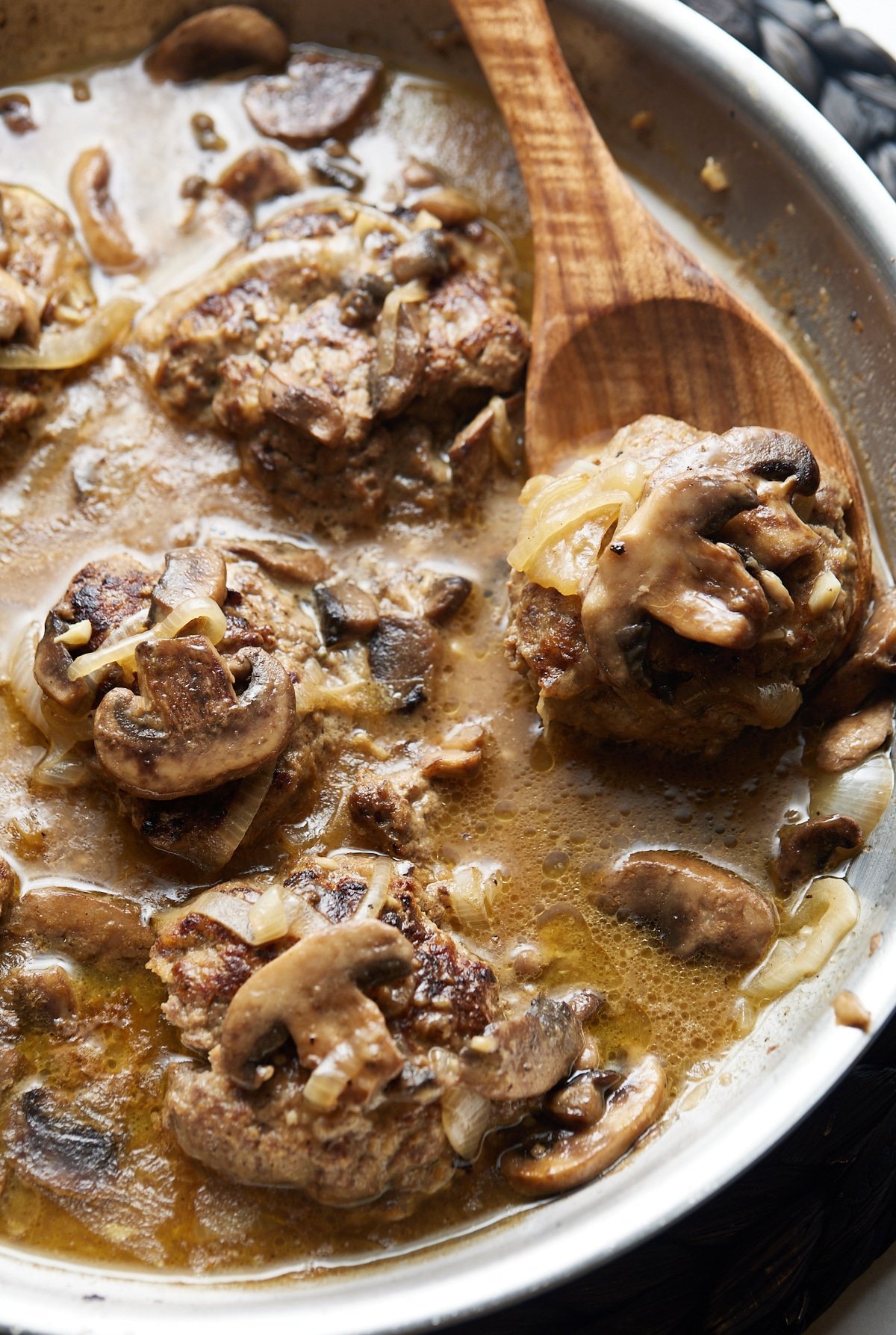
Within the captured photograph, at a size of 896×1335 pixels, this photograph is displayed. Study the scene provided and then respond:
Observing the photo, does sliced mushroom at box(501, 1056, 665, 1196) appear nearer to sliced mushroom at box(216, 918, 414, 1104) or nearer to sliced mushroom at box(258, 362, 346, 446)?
sliced mushroom at box(216, 918, 414, 1104)

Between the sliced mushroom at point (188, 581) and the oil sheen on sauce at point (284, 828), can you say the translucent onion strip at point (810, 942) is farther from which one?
the sliced mushroom at point (188, 581)

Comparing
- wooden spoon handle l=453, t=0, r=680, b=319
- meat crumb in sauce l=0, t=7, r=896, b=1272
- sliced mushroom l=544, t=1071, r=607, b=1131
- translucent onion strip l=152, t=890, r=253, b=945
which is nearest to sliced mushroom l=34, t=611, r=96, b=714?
meat crumb in sauce l=0, t=7, r=896, b=1272

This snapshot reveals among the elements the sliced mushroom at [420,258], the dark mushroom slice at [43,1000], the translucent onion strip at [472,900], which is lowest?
the dark mushroom slice at [43,1000]

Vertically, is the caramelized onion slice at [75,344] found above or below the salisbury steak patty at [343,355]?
below

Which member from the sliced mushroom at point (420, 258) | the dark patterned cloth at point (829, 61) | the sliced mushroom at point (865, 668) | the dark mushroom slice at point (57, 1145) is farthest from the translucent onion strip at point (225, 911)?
the dark patterned cloth at point (829, 61)

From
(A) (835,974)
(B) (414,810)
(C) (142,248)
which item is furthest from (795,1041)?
(C) (142,248)

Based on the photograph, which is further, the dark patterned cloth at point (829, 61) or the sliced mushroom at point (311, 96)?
the sliced mushroom at point (311, 96)

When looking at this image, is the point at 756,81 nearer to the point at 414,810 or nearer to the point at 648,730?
the point at 648,730
